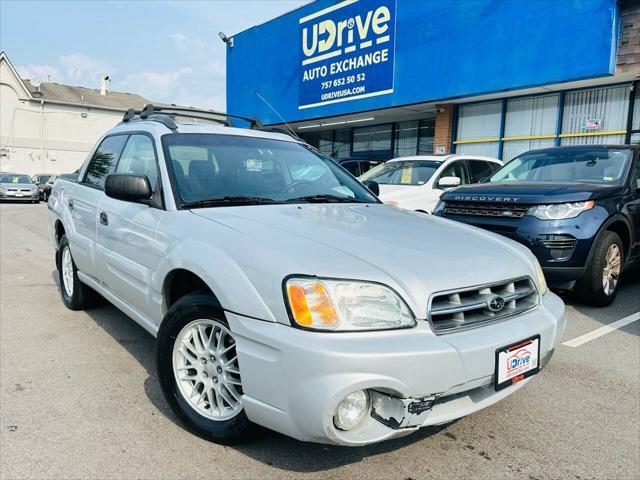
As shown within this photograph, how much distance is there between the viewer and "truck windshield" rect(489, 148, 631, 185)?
18.5 feet

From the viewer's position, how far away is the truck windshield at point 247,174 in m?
3.11

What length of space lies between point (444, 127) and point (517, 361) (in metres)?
11.7

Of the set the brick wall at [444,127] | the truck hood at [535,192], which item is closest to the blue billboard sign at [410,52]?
the brick wall at [444,127]

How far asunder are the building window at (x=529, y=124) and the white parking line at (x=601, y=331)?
7.26 metres

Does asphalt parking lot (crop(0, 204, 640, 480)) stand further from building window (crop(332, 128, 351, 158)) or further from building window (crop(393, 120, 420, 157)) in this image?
building window (crop(332, 128, 351, 158))

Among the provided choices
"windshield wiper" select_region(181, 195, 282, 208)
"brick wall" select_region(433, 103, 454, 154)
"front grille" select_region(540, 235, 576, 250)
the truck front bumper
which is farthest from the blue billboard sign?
the truck front bumper

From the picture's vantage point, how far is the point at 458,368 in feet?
6.85

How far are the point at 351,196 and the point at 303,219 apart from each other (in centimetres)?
95

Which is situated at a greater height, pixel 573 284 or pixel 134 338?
pixel 573 284

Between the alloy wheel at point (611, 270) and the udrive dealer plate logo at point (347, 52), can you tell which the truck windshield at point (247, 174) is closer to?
the alloy wheel at point (611, 270)

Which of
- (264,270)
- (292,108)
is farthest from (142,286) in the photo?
(292,108)

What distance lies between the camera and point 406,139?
16.2 m

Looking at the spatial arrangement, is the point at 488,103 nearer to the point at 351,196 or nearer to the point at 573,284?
the point at 573,284

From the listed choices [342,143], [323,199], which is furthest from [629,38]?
[342,143]
